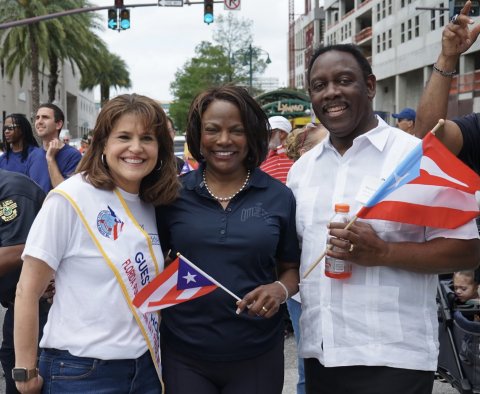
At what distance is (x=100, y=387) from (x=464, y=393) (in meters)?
2.30

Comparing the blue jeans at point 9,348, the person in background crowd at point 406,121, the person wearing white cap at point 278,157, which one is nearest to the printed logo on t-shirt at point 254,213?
the blue jeans at point 9,348

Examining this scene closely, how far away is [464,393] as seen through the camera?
146 inches

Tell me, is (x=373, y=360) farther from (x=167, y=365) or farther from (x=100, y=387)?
(x=100, y=387)

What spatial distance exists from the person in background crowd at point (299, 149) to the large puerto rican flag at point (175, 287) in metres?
1.04

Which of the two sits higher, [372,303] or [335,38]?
[335,38]

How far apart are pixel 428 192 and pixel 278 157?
413cm

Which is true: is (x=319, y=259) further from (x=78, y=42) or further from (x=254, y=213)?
(x=78, y=42)

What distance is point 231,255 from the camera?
264 cm

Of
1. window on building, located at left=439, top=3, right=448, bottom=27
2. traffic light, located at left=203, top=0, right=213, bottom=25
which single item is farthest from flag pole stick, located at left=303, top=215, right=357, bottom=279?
window on building, located at left=439, top=3, right=448, bottom=27

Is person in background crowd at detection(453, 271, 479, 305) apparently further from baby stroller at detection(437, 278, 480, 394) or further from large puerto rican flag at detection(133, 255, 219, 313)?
large puerto rican flag at detection(133, 255, 219, 313)

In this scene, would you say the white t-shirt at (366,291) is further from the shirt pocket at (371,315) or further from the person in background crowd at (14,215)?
the person in background crowd at (14,215)

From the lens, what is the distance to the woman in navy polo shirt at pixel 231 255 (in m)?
2.64

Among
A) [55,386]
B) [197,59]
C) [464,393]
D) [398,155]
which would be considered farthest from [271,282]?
[197,59]

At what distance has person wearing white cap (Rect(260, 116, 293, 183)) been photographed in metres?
6.15
